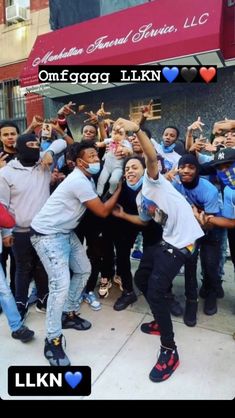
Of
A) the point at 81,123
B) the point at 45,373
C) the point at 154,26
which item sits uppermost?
the point at 154,26

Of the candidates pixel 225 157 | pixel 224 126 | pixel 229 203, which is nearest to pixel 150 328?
pixel 229 203

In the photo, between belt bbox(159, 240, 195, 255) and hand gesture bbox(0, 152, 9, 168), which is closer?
A: belt bbox(159, 240, 195, 255)

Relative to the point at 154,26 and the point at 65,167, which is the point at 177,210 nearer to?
the point at 65,167

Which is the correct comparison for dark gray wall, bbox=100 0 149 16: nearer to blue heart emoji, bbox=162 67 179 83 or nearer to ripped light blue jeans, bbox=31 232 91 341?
blue heart emoji, bbox=162 67 179 83

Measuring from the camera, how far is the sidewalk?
223 centimetres

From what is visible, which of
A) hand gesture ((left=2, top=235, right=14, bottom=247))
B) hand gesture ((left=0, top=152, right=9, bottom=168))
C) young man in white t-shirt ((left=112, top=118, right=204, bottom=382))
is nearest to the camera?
young man in white t-shirt ((left=112, top=118, right=204, bottom=382))

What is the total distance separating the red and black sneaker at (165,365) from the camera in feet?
7.61

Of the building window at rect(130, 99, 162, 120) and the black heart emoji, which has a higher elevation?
the black heart emoji

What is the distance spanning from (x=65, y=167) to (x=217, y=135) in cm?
167

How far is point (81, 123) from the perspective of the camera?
8.84 meters

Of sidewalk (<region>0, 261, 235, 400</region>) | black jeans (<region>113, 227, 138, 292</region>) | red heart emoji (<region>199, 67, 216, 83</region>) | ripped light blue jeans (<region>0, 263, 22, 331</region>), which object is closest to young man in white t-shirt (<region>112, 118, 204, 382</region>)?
sidewalk (<region>0, 261, 235, 400</region>)

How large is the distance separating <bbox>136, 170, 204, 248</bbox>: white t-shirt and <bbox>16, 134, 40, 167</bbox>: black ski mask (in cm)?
111

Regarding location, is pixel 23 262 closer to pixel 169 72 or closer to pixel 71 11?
pixel 169 72

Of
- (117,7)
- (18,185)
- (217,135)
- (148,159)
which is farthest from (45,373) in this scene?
(117,7)
